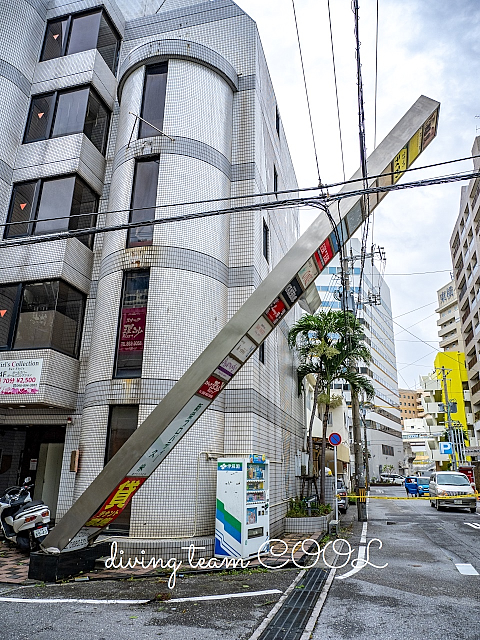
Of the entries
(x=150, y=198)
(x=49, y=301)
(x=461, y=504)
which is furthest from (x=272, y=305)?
(x=461, y=504)

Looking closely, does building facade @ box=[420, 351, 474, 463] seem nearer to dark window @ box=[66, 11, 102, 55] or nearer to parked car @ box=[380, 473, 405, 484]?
parked car @ box=[380, 473, 405, 484]

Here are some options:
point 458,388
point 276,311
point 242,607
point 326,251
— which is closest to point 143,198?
point 326,251

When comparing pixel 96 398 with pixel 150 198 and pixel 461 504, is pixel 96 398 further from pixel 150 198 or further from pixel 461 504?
pixel 461 504

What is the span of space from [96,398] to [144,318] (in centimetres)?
221

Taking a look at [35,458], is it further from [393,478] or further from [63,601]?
[393,478]

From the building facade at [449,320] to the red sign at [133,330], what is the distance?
69427 mm

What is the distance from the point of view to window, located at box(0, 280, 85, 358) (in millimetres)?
12344

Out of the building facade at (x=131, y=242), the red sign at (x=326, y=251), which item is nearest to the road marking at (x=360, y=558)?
the building facade at (x=131, y=242)

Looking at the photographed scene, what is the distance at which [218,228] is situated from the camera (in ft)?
41.4

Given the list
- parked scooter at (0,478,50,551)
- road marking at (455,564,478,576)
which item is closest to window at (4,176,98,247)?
parked scooter at (0,478,50,551)

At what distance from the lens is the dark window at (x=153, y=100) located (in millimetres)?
12992

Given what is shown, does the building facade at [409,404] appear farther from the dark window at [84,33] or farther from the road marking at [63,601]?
the road marking at [63,601]

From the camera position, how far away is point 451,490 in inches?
906

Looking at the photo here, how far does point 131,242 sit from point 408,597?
379 inches
